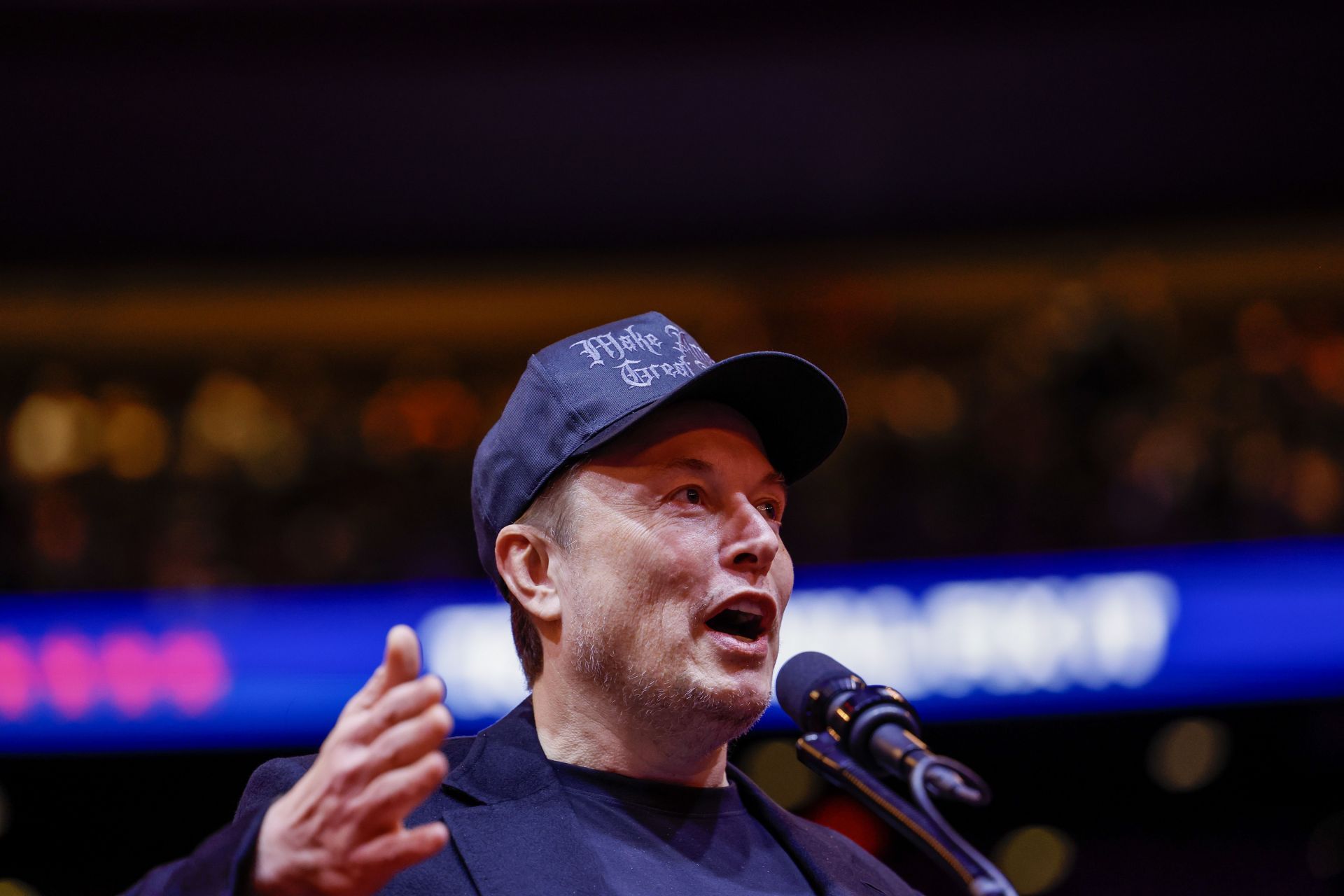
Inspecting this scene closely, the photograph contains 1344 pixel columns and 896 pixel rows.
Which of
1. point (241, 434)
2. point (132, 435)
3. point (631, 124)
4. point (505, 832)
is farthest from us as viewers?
point (132, 435)

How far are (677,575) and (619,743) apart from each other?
0.95 feet

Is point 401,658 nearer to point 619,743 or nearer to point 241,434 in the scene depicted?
point 619,743

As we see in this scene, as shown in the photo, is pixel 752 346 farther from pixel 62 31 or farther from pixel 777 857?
pixel 777 857

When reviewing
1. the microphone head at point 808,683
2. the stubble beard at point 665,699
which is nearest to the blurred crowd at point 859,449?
the stubble beard at point 665,699

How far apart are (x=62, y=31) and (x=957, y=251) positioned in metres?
4.98

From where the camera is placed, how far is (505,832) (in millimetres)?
1707

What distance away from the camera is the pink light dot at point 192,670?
503 cm

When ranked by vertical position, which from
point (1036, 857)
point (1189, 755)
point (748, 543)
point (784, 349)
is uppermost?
point (748, 543)

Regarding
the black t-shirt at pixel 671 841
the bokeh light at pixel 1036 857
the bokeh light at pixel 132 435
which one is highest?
the black t-shirt at pixel 671 841

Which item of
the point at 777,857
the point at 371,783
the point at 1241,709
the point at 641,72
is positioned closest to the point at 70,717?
the point at 641,72

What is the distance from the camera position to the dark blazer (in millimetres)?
1620

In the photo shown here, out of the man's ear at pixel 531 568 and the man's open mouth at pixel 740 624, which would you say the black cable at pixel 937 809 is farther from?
the man's ear at pixel 531 568

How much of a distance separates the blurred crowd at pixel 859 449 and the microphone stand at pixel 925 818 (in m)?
3.90

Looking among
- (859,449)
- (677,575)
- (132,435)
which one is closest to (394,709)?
(677,575)
